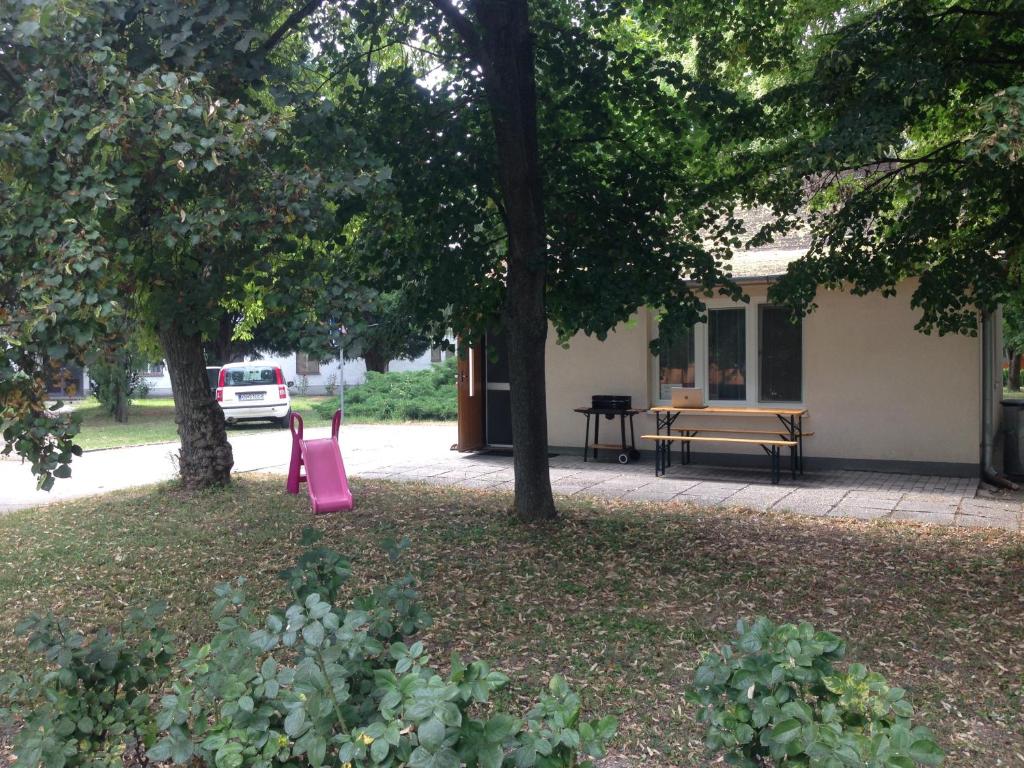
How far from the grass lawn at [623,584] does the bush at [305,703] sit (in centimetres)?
151

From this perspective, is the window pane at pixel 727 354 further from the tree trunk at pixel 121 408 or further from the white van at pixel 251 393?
the tree trunk at pixel 121 408

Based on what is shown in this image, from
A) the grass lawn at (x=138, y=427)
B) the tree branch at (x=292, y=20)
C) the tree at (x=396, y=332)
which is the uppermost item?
the tree branch at (x=292, y=20)

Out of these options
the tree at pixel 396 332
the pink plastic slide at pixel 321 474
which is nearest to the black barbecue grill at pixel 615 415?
the pink plastic slide at pixel 321 474

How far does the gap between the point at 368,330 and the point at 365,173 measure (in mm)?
776

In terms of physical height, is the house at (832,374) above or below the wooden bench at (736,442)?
above

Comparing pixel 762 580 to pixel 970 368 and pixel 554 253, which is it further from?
pixel 970 368

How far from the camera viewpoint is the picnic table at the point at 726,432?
37.3 feet

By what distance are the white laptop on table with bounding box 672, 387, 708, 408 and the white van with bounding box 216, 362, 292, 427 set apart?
13.6m

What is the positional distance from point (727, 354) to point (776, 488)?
2.75 metres

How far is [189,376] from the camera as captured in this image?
10.4 m

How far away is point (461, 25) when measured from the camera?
7.71 metres

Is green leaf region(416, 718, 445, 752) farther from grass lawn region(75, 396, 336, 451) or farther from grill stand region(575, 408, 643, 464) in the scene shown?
grass lawn region(75, 396, 336, 451)

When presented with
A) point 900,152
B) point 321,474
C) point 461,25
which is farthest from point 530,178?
point 321,474

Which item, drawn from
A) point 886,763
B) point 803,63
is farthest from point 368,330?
point 803,63
